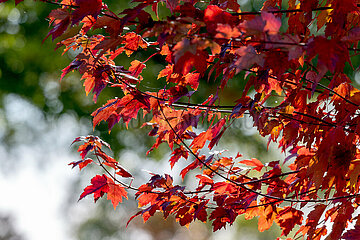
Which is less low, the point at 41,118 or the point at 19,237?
the point at 41,118

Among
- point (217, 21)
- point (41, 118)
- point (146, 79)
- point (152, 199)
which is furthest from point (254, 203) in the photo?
point (41, 118)

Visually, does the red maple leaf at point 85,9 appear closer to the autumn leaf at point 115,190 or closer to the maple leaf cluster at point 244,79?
the maple leaf cluster at point 244,79

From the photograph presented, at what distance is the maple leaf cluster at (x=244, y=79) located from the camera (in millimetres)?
786

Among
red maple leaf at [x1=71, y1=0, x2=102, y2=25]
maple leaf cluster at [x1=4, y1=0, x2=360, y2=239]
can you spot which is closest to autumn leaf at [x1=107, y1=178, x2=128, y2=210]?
maple leaf cluster at [x1=4, y1=0, x2=360, y2=239]

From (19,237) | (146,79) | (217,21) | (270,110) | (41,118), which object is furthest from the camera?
(19,237)

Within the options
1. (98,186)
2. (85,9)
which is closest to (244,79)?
(85,9)

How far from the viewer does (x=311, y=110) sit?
4.54ft

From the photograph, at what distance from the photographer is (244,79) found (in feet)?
3.54

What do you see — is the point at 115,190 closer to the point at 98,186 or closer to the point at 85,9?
the point at 98,186

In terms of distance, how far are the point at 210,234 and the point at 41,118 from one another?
10.4ft

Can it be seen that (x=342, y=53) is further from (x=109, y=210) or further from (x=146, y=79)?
(x=109, y=210)

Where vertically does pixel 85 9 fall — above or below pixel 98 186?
above

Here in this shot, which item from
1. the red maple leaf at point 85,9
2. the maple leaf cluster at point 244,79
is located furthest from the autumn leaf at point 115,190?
the red maple leaf at point 85,9

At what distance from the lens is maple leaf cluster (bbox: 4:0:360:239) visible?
0.79m
